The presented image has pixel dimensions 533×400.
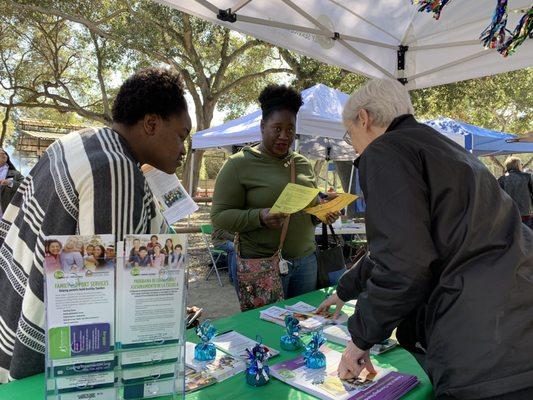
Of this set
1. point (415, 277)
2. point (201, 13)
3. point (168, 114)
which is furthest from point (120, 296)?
point (201, 13)

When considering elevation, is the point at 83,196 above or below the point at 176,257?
above

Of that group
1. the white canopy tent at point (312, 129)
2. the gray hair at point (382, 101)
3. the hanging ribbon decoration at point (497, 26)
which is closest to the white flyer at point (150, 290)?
the gray hair at point (382, 101)

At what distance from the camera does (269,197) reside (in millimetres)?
2377

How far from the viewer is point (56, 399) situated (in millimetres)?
835

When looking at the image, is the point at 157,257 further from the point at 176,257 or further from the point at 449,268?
the point at 449,268

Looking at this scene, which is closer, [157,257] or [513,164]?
[157,257]

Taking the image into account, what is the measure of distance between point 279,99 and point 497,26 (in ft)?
4.03

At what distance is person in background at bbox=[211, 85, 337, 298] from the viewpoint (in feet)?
7.65

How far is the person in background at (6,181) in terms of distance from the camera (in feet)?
22.3

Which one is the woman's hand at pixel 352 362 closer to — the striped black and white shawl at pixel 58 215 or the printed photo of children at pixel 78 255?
the striped black and white shawl at pixel 58 215

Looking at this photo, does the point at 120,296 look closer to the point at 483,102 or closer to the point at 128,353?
the point at 128,353

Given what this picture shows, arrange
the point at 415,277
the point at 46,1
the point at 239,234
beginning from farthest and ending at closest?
the point at 46,1
the point at 239,234
the point at 415,277

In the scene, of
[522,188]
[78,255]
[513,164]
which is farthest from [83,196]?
[513,164]

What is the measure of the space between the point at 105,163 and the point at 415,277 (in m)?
0.87
